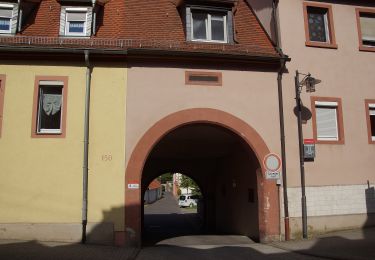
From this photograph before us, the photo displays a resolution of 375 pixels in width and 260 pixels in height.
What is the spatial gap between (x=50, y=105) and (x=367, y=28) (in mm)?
11479

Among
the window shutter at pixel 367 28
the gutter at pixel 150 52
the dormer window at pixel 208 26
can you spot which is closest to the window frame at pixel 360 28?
the window shutter at pixel 367 28

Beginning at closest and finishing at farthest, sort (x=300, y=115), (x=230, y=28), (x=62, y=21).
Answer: (x=62, y=21)
(x=300, y=115)
(x=230, y=28)

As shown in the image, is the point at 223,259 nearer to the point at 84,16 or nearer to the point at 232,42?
the point at 232,42

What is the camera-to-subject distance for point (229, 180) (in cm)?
1916

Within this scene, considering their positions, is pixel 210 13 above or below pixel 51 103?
above

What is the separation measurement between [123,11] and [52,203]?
669 cm

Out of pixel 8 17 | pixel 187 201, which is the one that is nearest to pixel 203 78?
pixel 8 17

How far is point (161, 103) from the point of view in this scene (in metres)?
13.1

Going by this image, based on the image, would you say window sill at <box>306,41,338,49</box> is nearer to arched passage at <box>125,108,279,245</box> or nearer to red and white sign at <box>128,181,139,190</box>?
arched passage at <box>125,108,279,245</box>

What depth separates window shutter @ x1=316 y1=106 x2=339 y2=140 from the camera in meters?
14.2

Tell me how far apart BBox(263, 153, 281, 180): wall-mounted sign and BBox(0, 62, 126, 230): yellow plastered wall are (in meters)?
4.45

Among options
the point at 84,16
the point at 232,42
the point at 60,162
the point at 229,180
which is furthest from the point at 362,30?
the point at 60,162

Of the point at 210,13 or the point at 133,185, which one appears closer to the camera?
the point at 133,185

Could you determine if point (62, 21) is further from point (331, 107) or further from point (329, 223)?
point (329, 223)
